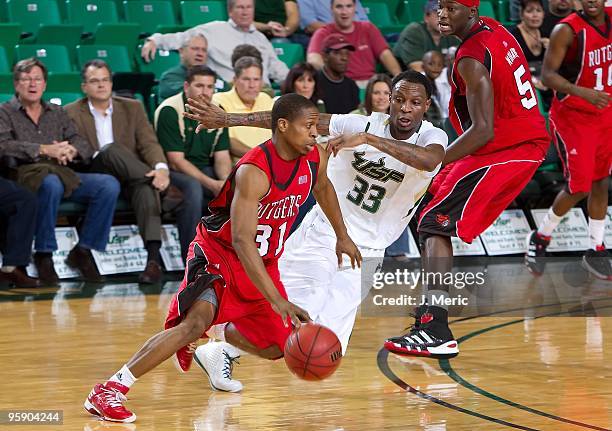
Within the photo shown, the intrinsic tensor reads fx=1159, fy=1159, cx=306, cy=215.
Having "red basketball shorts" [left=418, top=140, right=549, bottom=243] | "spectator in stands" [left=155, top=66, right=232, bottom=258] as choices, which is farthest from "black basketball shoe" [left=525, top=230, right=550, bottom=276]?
"red basketball shorts" [left=418, top=140, right=549, bottom=243]

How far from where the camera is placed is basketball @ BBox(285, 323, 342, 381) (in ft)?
15.6

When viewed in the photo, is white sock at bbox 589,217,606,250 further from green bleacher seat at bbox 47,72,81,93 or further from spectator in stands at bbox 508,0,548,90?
green bleacher seat at bbox 47,72,81,93

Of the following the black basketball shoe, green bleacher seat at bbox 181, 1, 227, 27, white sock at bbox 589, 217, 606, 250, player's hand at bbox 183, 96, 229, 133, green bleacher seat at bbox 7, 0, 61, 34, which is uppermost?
green bleacher seat at bbox 7, 0, 61, 34

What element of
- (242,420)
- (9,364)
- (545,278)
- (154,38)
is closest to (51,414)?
(242,420)

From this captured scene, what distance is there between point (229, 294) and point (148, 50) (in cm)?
596

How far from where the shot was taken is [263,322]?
A: 17.3 ft

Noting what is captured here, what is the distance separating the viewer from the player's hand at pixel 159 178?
930 centimetres

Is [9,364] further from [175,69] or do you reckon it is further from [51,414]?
[175,69]

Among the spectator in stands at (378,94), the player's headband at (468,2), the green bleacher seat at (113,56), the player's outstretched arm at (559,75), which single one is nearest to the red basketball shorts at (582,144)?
the player's outstretched arm at (559,75)

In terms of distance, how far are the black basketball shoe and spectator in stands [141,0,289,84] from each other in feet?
9.40

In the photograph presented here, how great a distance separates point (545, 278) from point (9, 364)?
495cm

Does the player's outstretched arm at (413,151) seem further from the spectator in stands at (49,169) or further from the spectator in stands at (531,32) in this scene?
the spectator in stands at (531,32)

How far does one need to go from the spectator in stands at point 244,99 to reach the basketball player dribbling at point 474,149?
3.23m

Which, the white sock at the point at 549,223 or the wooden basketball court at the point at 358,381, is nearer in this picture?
the wooden basketball court at the point at 358,381
